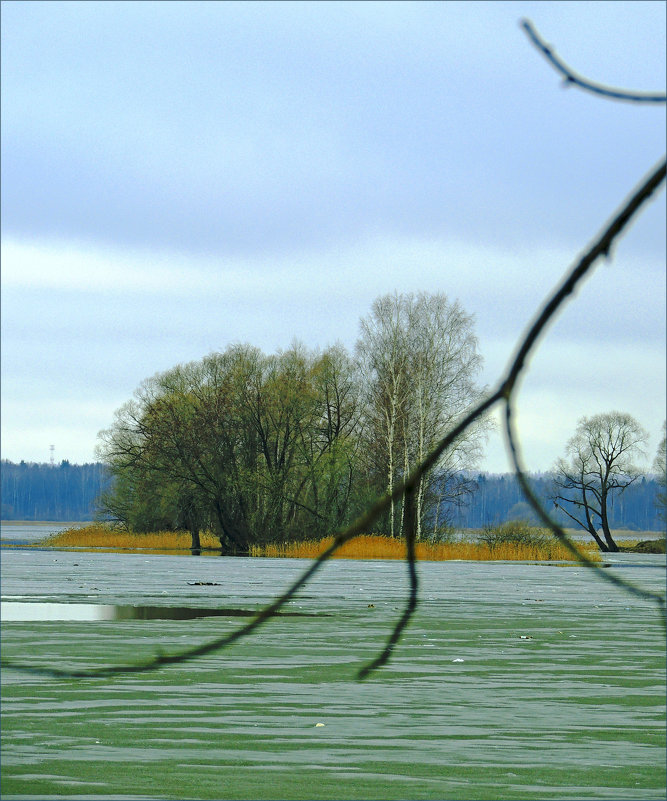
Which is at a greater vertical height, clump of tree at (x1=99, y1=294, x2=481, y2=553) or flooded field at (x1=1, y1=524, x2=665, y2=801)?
clump of tree at (x1=99, y1=294, x2=481, y2=553)

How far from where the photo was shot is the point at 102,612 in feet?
102

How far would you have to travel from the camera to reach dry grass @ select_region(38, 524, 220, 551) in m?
A: 65.2

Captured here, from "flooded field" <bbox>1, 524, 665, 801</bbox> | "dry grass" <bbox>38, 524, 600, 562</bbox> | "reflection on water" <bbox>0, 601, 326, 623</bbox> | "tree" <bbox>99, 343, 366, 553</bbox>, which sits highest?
"tree" <bbox>99, 343, 366, 553</bbox>

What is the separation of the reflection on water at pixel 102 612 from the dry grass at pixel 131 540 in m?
32.7

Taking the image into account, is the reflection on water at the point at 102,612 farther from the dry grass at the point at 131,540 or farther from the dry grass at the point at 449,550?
the dry grass at the point at 131,540

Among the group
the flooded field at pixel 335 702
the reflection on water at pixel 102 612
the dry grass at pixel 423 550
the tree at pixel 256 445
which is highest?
the tree at pixel 256 445

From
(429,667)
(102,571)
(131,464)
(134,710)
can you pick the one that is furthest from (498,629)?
(131,464)

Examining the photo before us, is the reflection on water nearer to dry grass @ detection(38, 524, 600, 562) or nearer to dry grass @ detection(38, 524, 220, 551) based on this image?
dry grass @ detection(38, 524, 600, 562)

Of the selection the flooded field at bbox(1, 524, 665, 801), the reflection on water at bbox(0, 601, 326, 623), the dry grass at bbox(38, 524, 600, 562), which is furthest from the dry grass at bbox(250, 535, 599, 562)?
the reflection on water at bbox(0, 601, 326, 623)

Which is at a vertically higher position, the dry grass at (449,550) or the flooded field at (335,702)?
the dry grass at (449,550)

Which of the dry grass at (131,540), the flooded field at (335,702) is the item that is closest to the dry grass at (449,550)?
the flooded field at (335,702)

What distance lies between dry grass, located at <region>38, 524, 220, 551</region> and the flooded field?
99.8 feet

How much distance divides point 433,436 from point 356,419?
4004mm

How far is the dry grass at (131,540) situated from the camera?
214 ft
